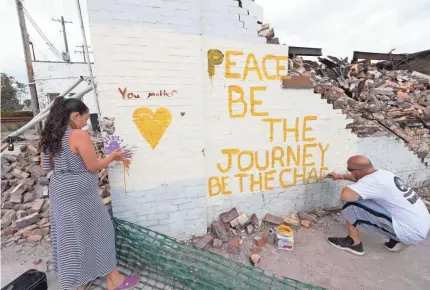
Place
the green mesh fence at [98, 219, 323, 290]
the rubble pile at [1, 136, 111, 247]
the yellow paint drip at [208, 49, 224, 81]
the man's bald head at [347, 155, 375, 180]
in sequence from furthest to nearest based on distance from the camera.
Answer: the rubble pile at [1, 136, 111, 247], the yellow paint drip at [208, 49, 224, 81], the man's bald head at [347, 155, 375, 180], the green mesh fence at [98, 219, 323, 290]

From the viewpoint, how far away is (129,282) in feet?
8.05

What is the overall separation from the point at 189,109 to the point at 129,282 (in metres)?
2.08

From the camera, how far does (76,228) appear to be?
82.0 inches

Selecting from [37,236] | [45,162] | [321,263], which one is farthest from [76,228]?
[321,263]

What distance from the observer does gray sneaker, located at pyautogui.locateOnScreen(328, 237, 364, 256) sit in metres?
3.10

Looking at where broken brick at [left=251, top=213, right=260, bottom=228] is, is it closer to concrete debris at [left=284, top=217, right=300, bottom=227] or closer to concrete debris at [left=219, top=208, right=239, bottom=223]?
concrete debris at [left=219, top=208, right=239, bottom=223]

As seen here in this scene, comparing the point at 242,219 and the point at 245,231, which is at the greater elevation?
the point at 242,219

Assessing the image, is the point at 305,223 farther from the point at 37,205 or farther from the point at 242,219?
the point at 37,205

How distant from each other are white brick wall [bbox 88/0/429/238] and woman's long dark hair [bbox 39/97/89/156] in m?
0.59

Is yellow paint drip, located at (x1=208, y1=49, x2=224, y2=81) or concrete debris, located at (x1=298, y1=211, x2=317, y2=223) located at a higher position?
yellow paint drip, located at (x1=208, y1=49, x2=224, y2=81)

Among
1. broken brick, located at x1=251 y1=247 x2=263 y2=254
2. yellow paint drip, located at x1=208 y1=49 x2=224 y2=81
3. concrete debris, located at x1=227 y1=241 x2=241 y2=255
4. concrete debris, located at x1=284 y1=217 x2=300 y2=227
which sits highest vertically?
yellow paint drip, located at x1=208 y1=49 x2=224 y2=81

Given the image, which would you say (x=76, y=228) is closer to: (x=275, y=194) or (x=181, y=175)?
(x=181, y=175)

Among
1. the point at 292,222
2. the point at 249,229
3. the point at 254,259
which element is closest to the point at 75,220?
the point at 254,259

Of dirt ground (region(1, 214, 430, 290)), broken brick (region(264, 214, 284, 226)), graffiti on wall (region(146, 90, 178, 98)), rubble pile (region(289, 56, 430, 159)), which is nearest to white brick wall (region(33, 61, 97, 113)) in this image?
dirt ground (region(1, 214, 430, 290))
